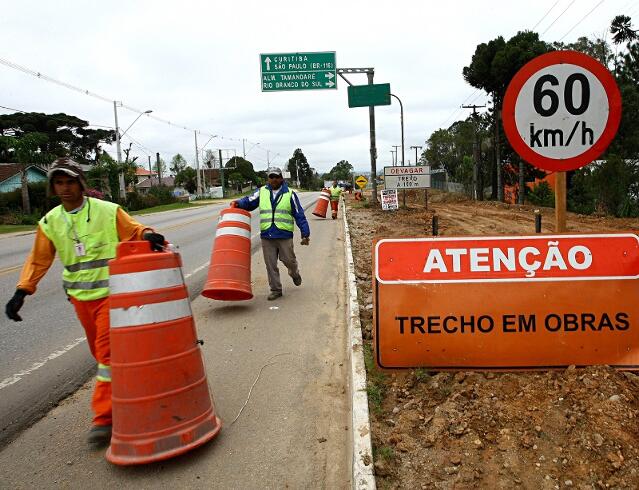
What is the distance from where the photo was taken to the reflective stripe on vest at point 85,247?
140 inches

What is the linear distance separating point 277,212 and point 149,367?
4.42 metres

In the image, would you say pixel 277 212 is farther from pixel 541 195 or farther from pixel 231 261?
pixel 541 195

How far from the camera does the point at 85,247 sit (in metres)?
3.59

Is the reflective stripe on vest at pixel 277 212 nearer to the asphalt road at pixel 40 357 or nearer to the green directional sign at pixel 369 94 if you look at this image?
the asphalt road at pixel 40 357

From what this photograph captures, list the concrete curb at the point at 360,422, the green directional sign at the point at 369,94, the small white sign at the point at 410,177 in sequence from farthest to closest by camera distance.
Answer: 1. the green directional sign at the point at 369,94
2. the small white sign at the point at 410,177
3. the concrete curb at the point at 360,422

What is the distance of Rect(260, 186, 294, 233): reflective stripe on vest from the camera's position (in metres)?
7.38

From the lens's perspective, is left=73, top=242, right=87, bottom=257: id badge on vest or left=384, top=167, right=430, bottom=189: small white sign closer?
left=73, top=242, right=87, bottom=257: id badge on vest

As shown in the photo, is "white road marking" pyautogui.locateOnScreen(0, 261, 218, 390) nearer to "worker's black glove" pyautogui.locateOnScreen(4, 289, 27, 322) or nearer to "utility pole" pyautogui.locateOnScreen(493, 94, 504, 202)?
"worker's black glove" pyautogui.locateOnScreen(4, 289, 27, 322)

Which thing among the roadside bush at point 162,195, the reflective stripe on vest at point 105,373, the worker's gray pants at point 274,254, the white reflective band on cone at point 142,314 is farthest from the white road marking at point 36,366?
the roadside bush at point 162,195

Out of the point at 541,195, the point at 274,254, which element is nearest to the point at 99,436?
the point at 274,254

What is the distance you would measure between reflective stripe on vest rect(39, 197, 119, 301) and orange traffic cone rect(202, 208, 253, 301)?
3.18m

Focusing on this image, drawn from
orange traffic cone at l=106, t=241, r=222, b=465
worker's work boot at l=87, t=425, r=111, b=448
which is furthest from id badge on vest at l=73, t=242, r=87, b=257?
worker's work boot at l=87, t=425, r=111, b=448

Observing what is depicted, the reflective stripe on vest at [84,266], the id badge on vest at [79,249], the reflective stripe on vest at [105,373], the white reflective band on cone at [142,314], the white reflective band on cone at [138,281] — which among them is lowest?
the reflective stripe on vest at [105,373]

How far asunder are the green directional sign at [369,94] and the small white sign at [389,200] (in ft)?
12.8
